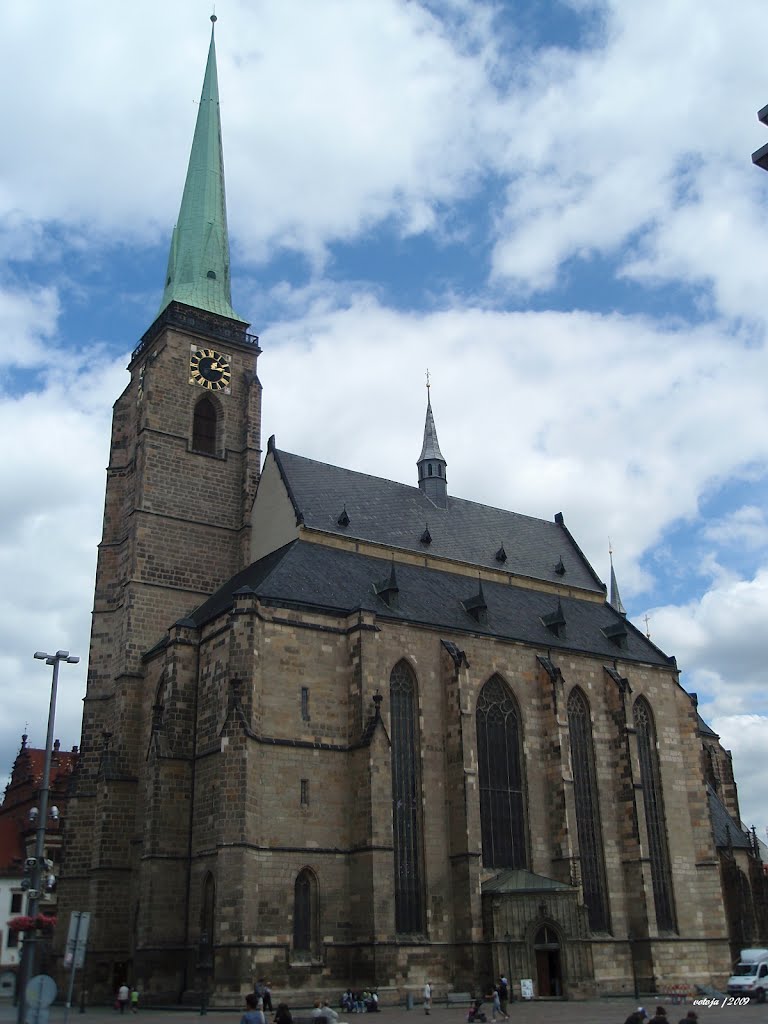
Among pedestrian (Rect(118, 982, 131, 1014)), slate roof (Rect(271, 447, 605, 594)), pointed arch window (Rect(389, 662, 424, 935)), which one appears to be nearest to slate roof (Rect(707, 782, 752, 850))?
slate roof (Rect(271, 447, 605, 594))

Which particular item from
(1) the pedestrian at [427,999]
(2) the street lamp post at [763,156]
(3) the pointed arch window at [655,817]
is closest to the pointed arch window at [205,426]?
(3) the pointed arch window at [655,817]

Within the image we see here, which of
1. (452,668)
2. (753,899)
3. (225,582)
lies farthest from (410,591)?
(753,899)

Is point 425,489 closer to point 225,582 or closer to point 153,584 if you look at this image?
point 225,582

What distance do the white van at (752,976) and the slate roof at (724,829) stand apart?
8.10m

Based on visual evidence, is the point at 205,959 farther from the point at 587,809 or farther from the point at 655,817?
the point at 655,817

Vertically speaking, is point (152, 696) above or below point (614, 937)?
above

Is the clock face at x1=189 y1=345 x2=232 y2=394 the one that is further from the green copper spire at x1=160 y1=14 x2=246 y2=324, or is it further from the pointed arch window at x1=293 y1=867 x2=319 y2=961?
the pointed arch window at x1=293 y1=867 x2=319 y2=961

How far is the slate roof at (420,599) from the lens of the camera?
116ft

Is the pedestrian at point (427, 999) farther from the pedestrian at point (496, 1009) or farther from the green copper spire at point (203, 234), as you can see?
the green copper spire at point (203, 234)

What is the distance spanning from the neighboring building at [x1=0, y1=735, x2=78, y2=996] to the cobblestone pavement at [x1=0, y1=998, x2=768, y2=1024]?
1021 inches

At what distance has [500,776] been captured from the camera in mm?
36719

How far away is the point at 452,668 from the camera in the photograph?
35875mm

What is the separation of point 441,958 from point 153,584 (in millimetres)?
17525

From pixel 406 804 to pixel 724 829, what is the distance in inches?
776
